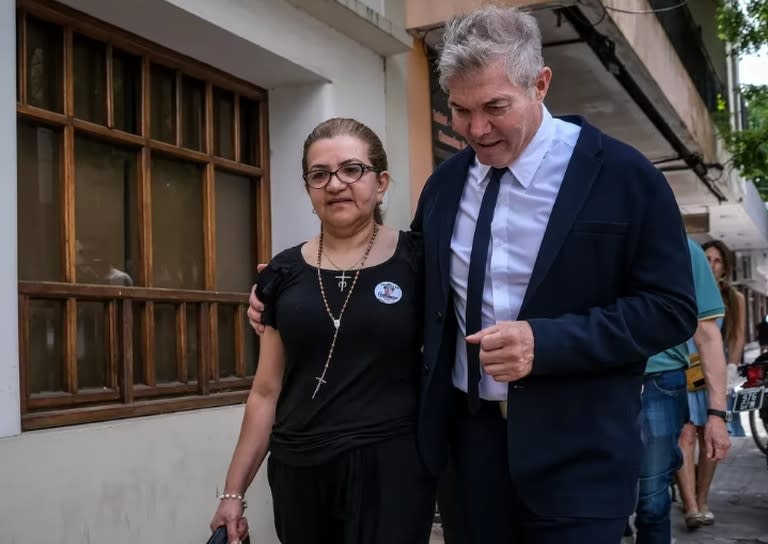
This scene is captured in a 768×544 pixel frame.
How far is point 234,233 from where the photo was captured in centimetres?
629

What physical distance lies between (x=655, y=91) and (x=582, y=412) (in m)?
8.97

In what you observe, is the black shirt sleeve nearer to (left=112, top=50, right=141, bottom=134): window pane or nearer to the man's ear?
the man's ear

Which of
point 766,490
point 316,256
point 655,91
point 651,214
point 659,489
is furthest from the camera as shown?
point 655,91

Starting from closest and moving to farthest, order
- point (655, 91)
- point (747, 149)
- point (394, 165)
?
point (394, 165) → point (655, 91) → point (747, 149)

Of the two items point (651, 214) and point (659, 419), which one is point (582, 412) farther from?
point (659, 419)

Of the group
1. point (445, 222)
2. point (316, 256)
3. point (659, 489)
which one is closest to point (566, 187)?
point (445, 222)

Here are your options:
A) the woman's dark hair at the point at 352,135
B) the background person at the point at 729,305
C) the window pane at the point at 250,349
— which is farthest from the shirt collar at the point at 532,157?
the background person at the point at 729,305

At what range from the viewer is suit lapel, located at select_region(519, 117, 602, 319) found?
2412mm

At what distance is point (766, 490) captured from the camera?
8492 millimetres

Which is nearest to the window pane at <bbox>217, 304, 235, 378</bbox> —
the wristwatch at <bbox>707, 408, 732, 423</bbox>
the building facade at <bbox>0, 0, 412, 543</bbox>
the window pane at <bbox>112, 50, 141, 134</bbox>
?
the building facade at <bbox>0, 0, 412, 543</bbox>

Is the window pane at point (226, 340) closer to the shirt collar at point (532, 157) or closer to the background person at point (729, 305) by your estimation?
the background person at point (729, 305)

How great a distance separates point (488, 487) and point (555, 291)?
0.56 metres

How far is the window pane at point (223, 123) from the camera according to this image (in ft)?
19.9

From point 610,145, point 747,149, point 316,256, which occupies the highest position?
point 747,149
